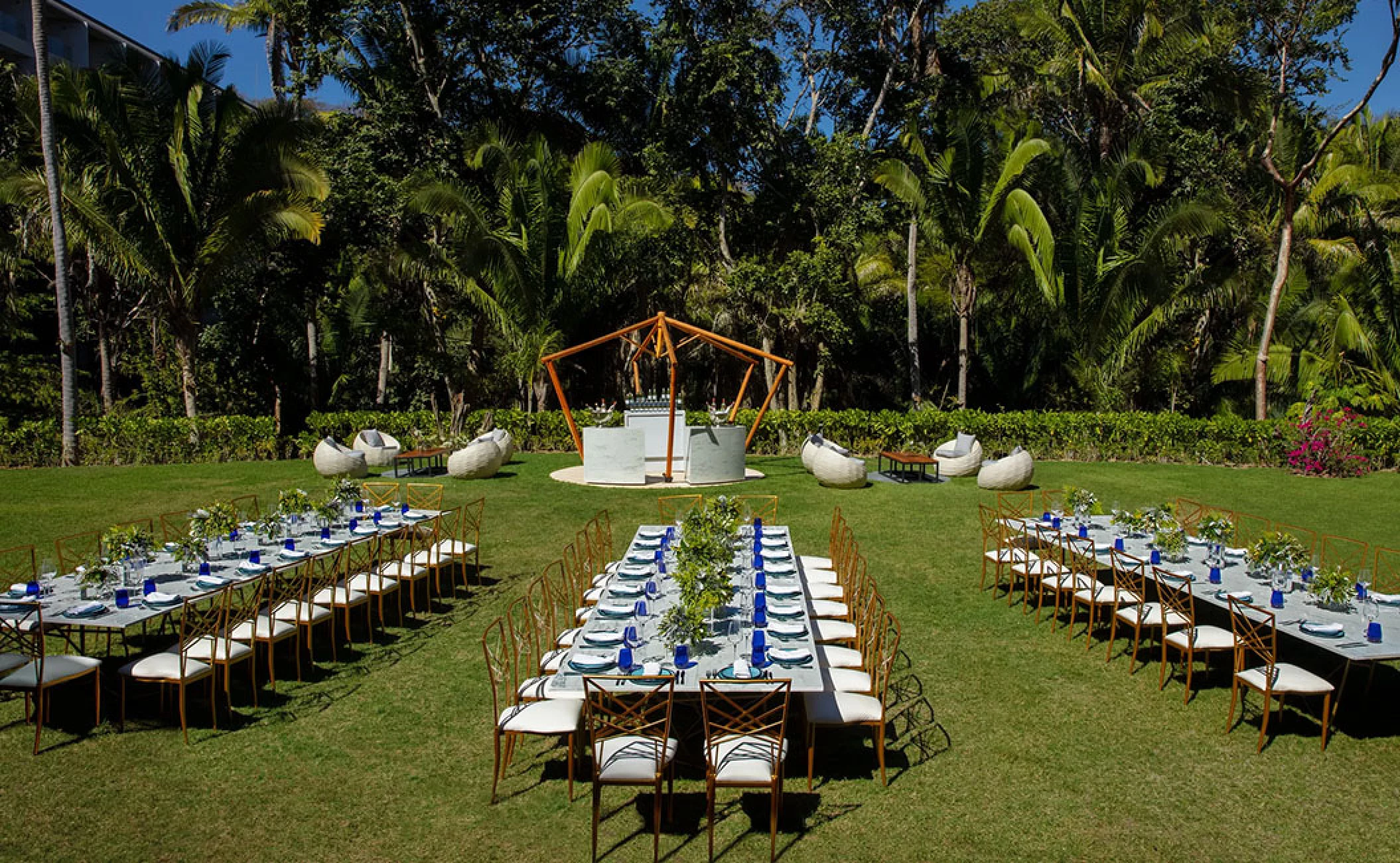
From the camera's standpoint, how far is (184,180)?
65.8 feet

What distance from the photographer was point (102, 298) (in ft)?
81.7

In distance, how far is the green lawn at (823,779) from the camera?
5078mm

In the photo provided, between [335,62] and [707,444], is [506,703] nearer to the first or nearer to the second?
[707,444]

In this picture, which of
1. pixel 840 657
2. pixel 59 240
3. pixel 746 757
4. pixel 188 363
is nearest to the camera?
pixel 746 757

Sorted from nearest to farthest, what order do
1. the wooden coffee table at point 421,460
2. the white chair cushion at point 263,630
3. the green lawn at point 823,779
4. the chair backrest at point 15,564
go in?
the green lawn at point 823,779
the white chair cushion at point 263,630
the chair backrest at point 15,564
the wooden coffee table at point 421,460

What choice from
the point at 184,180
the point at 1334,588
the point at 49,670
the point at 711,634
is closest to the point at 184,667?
the point at 49,670

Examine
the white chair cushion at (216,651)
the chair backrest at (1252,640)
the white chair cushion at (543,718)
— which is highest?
the chair backrest at (1252,640)

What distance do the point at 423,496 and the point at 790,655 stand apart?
11.0 m

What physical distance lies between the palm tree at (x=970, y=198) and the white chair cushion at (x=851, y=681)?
665 inches

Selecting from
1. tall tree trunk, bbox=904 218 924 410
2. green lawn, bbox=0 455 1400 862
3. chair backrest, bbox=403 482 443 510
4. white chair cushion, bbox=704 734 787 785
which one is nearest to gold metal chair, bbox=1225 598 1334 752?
green lawn, bbox=0 455 1400 862

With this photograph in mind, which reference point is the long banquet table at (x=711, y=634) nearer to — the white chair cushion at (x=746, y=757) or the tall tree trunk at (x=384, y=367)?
the white chair cushion at (x=746, y=757)

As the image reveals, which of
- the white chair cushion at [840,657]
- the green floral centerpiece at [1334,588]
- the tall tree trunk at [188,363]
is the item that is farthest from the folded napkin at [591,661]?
the tall tree trunk at [188,363]

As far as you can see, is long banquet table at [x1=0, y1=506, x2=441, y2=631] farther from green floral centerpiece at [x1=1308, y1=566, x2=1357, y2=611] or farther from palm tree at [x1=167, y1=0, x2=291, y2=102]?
palm tree at [x1=167, y1=0, x2=291, y2=102]

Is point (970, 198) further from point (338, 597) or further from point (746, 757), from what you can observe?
point (746, 757)
